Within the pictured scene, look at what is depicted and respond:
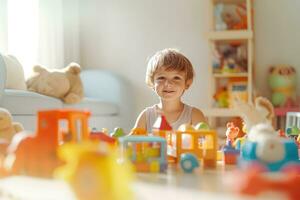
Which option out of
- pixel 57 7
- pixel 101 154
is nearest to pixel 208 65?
pixel 57 7

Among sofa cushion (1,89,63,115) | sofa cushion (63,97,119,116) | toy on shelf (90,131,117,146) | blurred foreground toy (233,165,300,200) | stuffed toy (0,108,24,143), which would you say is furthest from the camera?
sofa cushion (63,97,119,116)

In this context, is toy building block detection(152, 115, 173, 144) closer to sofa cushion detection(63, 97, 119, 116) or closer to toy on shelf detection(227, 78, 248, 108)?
sofa cushion detection(63, 97, 119, 116)

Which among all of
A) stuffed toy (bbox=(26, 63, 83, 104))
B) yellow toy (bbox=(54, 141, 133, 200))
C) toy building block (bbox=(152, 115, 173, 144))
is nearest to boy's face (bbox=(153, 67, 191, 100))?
toy building block (bbox=(152, 115, 173, 144))

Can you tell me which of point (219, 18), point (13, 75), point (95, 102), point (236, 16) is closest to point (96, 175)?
point (13, 75)

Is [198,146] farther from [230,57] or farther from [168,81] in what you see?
[230,57]

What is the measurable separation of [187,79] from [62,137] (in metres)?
0.89

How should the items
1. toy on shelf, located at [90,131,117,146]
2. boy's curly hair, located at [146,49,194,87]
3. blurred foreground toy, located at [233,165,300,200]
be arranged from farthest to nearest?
1. boy's curly hair, located at [146,49,194,87]
2. toy on shelf, located at [90,131,117,146]
3. blurred foreground toy, located at [233,165,300,200]

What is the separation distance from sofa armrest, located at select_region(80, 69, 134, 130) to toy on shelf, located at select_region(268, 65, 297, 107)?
0.89m

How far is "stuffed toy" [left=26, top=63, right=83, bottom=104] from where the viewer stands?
7.88ft

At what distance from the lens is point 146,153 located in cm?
89

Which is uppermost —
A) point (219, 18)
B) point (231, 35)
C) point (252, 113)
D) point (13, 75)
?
point (219, 18)

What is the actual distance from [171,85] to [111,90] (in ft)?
4.79

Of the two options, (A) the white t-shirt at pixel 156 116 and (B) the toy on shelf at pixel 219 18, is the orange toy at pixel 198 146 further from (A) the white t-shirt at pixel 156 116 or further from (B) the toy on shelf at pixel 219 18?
(B) the toy on shelf at pixel 219 18

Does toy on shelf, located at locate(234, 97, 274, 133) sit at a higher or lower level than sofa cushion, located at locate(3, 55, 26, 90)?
lower
